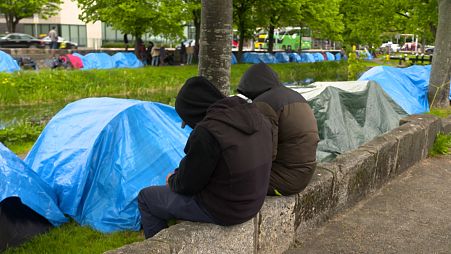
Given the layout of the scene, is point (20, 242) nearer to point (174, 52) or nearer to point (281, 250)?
point (281, 250)

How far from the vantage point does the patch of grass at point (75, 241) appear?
4730 millimetres

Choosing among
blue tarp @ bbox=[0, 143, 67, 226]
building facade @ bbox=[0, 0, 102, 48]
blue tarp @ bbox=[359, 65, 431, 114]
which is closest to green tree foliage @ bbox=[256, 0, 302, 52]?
blue tarp @ bbox=[359, 65, 431, 114]

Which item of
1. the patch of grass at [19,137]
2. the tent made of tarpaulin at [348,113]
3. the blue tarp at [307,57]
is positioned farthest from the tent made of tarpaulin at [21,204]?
the blue tarp at [307,57]

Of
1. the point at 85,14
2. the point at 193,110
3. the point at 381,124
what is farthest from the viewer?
the point at 85,14

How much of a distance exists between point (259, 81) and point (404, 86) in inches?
329

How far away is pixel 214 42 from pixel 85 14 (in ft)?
75.1

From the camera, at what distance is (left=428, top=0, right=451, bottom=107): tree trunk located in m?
10.6

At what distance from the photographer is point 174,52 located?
102 feet

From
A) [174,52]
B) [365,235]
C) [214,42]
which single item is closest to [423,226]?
[365,235]

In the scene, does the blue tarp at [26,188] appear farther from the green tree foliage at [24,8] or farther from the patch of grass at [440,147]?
the green tree foliage at [24,8]

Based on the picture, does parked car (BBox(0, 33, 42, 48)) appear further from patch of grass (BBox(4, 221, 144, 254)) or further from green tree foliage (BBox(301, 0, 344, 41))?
patch of grass (BBox(4, 221, 144, 254))

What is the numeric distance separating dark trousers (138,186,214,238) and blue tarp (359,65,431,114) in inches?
318

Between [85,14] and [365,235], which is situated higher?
[85,14]

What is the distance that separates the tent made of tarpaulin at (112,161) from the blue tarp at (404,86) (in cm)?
646
